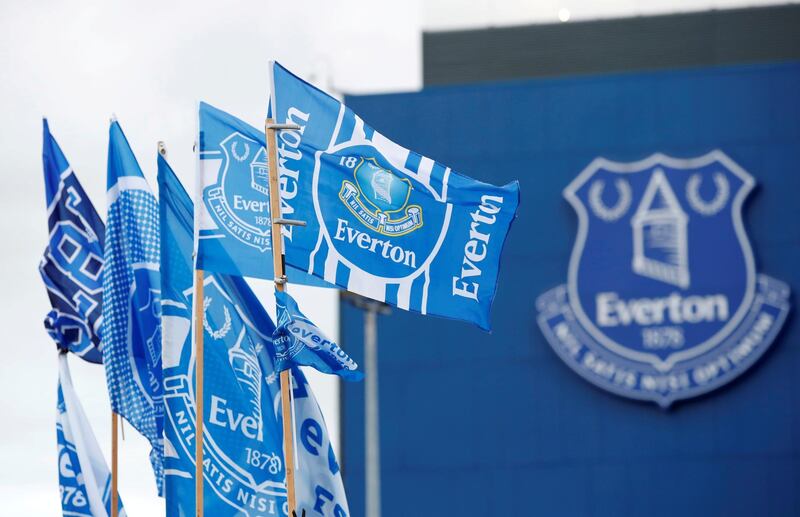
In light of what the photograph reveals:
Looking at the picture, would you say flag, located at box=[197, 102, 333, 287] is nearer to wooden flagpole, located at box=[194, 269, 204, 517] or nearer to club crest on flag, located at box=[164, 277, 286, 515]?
wooden flagpole, located at box=[194, 269, 204, 517]

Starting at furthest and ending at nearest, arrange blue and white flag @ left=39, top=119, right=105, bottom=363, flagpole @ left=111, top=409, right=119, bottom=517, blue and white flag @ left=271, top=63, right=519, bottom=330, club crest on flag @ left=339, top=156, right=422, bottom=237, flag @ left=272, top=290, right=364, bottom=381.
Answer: blue and white flag @ left=39, top=119, right=105, bottom=363, flagpole @ left=111, top=409, right=119, bottom=517, club crest on flag @ left=339, top=156, right=422, bottom=237, blue and white flag @ left=271, top=63, right=519, bottom=330, flag @ left=272, top=290, right=364, bottom=381

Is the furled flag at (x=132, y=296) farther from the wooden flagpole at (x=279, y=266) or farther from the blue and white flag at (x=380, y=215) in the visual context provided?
the wooden flagpole at (x=279, y=266)

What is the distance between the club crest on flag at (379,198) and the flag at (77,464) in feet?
16.2

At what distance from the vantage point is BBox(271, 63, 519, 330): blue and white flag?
15586 millimetres

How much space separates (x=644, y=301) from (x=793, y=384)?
3053mm

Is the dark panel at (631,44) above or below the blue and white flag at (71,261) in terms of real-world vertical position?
above

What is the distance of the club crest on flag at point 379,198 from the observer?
1580 cm

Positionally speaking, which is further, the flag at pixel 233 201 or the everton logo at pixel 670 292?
the everton logo at pixel 670 292

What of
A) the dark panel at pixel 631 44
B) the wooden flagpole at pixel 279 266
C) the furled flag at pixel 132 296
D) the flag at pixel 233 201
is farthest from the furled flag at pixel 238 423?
the dark panel at pixel 631 44

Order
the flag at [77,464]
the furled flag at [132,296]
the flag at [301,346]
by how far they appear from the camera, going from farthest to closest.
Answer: the flag at [77,464] → the furled flag at [132,296] → the flag at [301,346]

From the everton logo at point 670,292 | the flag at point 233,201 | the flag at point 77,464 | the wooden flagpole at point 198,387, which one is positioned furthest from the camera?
the everton logo at point 670,292

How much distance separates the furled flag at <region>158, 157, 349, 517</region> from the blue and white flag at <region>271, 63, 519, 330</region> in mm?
1777

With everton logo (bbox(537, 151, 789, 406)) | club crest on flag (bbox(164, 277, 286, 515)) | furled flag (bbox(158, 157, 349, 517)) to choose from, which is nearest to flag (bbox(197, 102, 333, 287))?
furled flag (bbox(158, 157, 349, 517))

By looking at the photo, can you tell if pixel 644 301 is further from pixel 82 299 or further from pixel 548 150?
pixel 82 299
